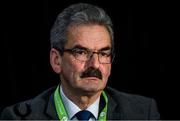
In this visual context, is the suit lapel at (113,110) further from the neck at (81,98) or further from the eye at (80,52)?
the eye at (80,52)

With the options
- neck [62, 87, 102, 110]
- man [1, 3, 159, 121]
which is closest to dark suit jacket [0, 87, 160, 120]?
man [1, 3, 159, 121]

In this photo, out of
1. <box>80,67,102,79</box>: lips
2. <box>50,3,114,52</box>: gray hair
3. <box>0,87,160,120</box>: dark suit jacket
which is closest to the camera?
<box>80,67,102,79</box>: lips

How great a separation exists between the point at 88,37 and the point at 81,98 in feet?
1.14

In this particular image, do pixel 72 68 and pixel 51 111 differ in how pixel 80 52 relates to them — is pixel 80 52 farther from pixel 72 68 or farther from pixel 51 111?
pixel 51 111

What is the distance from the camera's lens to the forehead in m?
3.06

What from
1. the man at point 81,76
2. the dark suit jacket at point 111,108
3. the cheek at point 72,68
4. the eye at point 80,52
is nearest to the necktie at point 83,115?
the man at point 81,76

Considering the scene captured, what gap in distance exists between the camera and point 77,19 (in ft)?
10.2

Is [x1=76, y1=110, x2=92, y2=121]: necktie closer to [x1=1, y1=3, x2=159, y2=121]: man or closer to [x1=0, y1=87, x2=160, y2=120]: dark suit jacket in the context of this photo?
[x1=1, y1=3, x2=159, y2=121]: man

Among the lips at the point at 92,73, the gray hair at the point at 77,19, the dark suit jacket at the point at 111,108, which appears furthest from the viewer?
the dark suit jacket at the point at 111,108

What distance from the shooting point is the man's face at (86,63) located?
301cm

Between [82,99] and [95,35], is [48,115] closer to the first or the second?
[82,99]

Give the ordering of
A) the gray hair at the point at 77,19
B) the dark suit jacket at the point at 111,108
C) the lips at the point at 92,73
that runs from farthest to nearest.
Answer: the dark suit jacket at the point at 111,108, the gray hair at the point at 77,19, the lips at the point at 92,73

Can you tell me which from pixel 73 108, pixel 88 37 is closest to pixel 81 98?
pixel 73 108

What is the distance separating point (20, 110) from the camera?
323 centimetres
